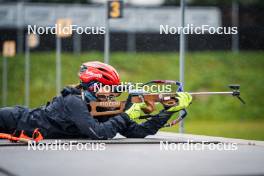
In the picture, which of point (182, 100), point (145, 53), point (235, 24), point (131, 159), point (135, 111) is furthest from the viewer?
point (145, 53)

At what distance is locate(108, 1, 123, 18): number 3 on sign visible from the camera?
1450cm

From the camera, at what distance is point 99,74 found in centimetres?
824

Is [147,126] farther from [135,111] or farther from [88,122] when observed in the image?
[88,122]

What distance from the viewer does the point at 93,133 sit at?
800cm

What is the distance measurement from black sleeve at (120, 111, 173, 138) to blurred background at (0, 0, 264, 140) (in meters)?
26.8

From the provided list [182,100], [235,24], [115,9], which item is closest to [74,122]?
[182,100]

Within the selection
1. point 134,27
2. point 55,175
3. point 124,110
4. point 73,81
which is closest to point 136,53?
point 134,27

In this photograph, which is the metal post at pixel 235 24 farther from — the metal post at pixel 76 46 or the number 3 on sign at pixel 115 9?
the number 3 on sign at pixel 115 9

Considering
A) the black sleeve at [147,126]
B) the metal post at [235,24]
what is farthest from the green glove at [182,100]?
the metal post at [235,24]

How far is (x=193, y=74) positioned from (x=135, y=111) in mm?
32566

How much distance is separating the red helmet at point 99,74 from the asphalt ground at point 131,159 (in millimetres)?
600

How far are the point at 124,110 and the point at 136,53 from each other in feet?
118

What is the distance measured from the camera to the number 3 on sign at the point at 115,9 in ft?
47.6

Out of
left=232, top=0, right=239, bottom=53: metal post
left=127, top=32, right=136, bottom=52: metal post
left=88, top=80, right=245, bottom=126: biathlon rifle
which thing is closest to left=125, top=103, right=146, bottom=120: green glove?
left=88, top=80, right=245, bottom=126: biathlon rifle
